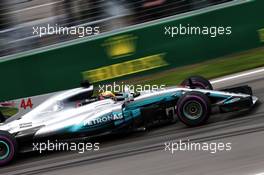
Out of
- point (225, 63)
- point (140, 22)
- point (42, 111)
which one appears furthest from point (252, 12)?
point (42, 111)

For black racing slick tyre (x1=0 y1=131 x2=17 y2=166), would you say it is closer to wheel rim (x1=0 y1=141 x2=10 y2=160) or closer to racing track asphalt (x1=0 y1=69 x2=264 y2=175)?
wheel rim (x1=0 y1=141 x2=10 y2=160)

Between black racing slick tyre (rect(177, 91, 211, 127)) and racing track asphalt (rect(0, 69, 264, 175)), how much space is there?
0.43ft

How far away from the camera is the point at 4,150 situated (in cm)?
823

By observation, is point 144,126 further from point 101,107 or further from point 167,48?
point 167,48

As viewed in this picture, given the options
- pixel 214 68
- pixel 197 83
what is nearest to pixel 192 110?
pixel 197 83

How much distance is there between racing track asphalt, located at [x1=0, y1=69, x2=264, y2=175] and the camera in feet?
22.0

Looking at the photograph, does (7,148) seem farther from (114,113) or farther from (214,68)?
(214,68)

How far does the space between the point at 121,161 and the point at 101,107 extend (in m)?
1.09

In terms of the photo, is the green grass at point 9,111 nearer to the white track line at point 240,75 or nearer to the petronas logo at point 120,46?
the petronas logo at point 120,46

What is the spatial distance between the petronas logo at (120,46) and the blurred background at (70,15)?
24 centimetres

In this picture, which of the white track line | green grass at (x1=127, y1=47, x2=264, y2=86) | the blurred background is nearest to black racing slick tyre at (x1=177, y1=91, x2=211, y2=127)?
the white track line

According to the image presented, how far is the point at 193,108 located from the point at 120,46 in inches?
153

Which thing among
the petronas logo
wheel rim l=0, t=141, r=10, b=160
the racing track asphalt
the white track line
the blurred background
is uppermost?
the blurred background

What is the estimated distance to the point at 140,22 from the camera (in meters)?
11.5
